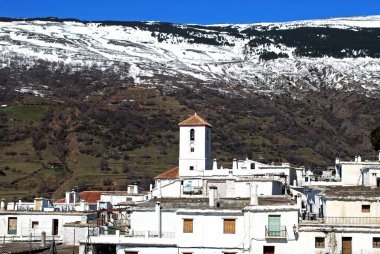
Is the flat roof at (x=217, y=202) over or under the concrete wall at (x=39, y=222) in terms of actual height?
over

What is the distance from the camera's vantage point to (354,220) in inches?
1607

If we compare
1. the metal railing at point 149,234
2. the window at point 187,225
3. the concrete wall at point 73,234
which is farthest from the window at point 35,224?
the window at point 187,225

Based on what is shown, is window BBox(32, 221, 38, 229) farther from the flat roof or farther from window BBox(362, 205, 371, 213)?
window BBox(362, 205, 371, 213)

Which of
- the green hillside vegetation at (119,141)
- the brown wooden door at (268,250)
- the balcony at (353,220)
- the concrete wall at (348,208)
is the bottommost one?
the brown wooden door at (268,250)

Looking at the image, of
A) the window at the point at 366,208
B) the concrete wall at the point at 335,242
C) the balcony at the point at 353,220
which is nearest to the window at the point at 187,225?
the concrete wall at the point at 335,242

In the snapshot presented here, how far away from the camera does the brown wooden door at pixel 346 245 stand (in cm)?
3959

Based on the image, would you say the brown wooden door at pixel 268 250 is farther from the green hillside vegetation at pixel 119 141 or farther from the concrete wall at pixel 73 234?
the green hillside vegetation at pixel 119 141

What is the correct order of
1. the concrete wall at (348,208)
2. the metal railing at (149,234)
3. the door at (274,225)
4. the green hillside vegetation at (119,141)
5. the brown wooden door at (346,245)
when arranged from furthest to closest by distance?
1. the green hillside vegetation at (119,141)
2. the metal railing at (149,234)
3. the concrete wall at (348,208)
4. the door at (274,225)
5. the brown wooden door at (346,245)

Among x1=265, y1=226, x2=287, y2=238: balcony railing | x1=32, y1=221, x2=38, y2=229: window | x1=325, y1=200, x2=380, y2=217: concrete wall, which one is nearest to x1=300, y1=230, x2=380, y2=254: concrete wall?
x1=265, y1=226, x2=287, y2=238: balcony railing

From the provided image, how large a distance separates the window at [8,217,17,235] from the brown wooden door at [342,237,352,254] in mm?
22635

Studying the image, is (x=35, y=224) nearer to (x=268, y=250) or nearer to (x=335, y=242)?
(x=268, y=250)

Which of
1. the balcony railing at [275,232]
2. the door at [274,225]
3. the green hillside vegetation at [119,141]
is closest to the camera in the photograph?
the balcony railing at [275,232]

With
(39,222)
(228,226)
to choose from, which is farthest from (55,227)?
(228,226)

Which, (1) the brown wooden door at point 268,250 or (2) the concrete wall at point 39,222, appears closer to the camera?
(1) the brown wooden door at point 268,250
